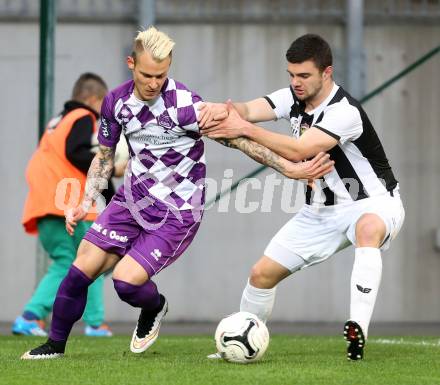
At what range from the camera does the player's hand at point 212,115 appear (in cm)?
672

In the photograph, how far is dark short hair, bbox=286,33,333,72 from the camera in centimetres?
679

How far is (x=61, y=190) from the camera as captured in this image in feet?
31.0

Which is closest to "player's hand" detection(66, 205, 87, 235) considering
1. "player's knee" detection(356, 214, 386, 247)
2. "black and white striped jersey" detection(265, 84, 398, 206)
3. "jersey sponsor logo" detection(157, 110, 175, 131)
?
"jersey sponsor logo" detection(157, 110, 175, 131)

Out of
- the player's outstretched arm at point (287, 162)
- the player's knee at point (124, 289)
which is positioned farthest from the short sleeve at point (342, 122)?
the player's knee at point (124, 289)

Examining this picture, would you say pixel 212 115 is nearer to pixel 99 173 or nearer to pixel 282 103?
pixel 282 103

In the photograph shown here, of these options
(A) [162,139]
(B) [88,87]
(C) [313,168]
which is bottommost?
(C) [313,168]

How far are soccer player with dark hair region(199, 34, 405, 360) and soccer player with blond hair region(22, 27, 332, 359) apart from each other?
Result: 145 millimetres

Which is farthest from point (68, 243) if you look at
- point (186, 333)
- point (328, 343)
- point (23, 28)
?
point (23, 28)

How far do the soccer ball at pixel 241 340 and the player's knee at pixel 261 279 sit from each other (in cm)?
51

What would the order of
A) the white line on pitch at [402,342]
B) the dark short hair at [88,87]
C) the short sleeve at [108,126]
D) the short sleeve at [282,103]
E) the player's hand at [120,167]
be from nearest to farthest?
the short sleeve at [108,126] < the short sleeve at [282,103] < the white line on pitch at [402,342] < the player's hand at [120,167] < the dark short hair at [88,87]

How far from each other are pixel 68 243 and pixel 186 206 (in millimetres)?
2788

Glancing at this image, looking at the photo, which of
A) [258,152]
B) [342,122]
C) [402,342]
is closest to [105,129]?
[258,152]

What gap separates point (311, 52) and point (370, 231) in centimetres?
106

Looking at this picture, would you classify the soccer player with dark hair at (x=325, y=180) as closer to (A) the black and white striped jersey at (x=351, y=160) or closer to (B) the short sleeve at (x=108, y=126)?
(A) the black and white striped jersey at (x=351, y=160)
